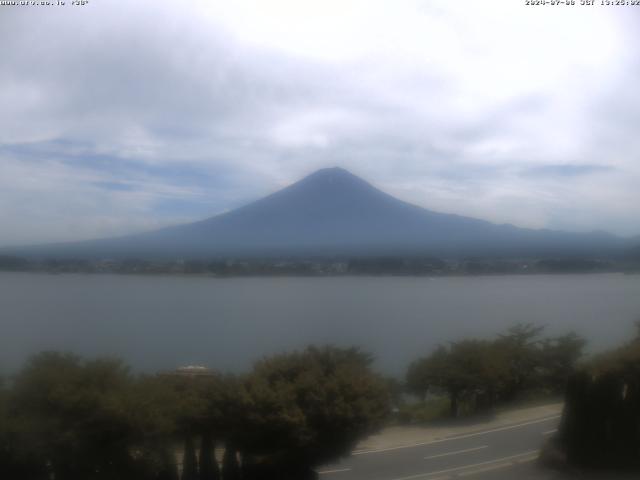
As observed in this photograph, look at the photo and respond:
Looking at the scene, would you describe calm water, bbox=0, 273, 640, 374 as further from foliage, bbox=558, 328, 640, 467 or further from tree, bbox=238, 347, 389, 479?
foliage, bbox=558, 328, 640, 467

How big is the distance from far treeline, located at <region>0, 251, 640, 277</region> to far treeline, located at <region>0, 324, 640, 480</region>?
451 centimetres

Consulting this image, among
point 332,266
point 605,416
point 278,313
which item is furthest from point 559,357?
point 278,313

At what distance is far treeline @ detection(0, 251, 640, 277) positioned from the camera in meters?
12.3

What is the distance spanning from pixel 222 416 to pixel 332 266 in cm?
859

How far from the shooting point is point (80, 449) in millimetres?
6875

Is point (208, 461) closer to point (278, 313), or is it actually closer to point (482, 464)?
point (482, 464)

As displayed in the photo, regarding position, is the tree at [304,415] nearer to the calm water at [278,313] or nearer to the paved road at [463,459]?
the paved road at [463,459]

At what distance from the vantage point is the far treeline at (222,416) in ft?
22.9

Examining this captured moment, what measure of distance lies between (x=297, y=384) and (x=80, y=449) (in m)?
2.76

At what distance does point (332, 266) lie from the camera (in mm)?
16359

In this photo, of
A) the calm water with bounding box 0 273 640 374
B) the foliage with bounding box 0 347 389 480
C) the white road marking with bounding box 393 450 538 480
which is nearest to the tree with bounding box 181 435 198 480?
the foliage with bounding box 0 347 389 480

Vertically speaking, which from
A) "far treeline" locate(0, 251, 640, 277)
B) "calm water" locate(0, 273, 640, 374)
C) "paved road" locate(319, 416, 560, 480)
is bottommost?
"paved road" locate(319, 416, 560, 480)

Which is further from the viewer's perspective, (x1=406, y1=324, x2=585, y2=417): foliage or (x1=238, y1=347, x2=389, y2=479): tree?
(x1=406, y1=324, x2=585, y2=417): foliage

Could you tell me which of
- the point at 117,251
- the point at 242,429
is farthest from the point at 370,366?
the point at 117,251
